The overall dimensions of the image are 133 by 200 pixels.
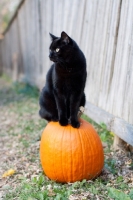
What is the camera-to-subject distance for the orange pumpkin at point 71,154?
11.0 ft

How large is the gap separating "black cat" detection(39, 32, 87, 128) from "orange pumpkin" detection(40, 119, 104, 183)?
0.14 metres

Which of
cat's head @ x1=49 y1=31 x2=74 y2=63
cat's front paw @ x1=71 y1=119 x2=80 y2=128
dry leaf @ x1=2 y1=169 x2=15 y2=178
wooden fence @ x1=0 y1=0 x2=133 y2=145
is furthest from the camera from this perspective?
wooden fence @ x1=0 y1=0 x2=133 y2=145

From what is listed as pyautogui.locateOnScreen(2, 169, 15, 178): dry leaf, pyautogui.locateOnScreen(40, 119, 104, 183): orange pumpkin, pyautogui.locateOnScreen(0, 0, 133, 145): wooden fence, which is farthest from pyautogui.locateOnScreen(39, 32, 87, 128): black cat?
pyautogui.locateOnScreen(2, 169, 15, 178): dry leaf

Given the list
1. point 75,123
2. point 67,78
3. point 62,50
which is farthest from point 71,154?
point 62,50

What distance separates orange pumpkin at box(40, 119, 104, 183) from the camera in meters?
3.37

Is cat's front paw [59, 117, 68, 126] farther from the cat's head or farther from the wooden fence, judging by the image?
the wooden fence

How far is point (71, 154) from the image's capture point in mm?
3354

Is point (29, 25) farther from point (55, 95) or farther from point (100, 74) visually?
point (55, 95)

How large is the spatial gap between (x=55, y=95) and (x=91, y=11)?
7.03 ft

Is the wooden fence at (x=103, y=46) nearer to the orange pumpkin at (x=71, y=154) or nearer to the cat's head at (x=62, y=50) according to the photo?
the orange pumpkin at (x=71, y=154)

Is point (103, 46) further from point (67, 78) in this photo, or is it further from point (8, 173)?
point (8, 173)

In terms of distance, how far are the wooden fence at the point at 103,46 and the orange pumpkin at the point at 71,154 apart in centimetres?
55

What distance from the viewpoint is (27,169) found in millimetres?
3957

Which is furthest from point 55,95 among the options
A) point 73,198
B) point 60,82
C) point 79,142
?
point 73,198
